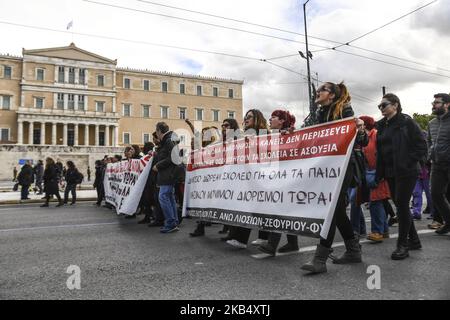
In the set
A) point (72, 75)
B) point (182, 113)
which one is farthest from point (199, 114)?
point (72, 75)

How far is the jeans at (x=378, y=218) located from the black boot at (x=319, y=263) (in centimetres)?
193

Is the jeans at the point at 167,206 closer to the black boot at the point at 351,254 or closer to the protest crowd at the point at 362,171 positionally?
the protest crowd at the point at 362,171

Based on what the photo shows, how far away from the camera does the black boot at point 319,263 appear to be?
3363 millimetres

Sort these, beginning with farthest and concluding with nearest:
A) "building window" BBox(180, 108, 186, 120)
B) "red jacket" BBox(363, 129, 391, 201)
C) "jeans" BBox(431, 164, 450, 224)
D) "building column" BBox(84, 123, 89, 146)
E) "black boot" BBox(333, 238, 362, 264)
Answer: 1. "building window" BBox(180, 108, 186, 120)
2. "building column" BBox(84, 123, 89, 146)
3. "red jacket" BBox(363, 129, 391, 201)
4. "jeans" BBox(431, 164, 450, 224)
5. "black boot" BBox(333, 238, 362, 264)

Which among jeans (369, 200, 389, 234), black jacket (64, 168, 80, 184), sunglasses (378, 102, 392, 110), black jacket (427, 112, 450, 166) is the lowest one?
jeans (369, 200, 389, 234)

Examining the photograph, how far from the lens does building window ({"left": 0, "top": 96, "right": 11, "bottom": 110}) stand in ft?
187

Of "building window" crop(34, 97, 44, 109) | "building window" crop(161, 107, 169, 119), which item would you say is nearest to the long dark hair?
"building window" crop(34, 97, 44, 109)

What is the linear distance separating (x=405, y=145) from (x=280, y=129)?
1.37 meters

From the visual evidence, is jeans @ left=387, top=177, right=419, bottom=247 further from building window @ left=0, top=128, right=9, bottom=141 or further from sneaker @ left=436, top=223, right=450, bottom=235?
building window @ left=0, top=128, right=9, bottom=141

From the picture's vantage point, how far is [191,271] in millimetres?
3541

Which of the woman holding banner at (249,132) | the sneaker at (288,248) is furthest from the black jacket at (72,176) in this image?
the sneaker at (288,248)

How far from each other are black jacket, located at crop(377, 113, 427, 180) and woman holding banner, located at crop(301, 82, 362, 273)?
69cm
